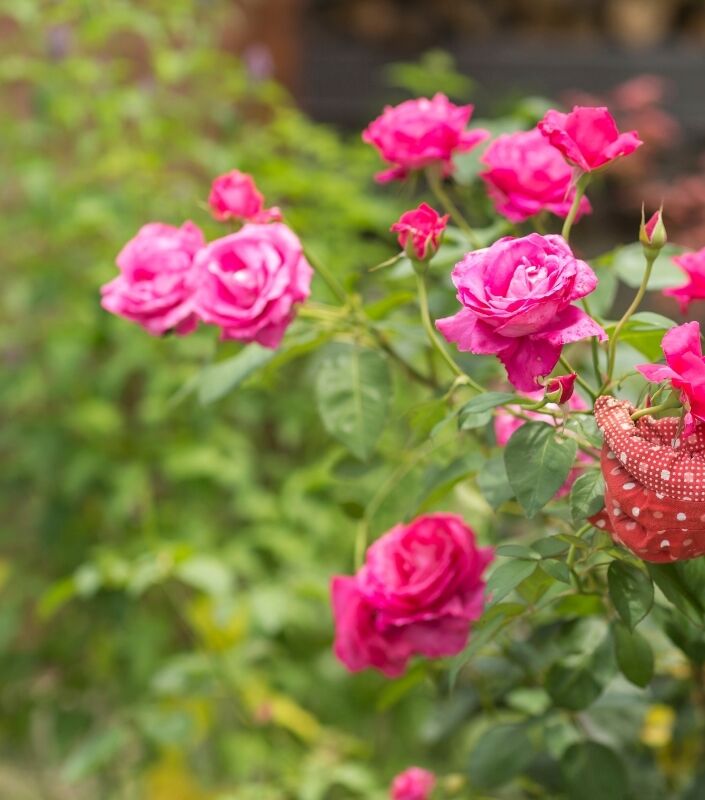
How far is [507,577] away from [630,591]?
6 centimetres

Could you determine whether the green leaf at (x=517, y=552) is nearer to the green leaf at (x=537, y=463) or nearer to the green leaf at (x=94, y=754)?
the green leaf at (x=537, y=463)

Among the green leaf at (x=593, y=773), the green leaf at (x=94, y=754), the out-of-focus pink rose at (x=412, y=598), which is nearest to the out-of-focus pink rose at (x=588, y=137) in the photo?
the out-of-focus pink rose at (x=412, y=598)

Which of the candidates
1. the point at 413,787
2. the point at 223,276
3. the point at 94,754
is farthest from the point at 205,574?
the point at 223,276

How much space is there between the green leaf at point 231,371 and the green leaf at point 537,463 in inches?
9.5

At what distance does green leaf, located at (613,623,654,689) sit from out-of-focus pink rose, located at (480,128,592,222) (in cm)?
26

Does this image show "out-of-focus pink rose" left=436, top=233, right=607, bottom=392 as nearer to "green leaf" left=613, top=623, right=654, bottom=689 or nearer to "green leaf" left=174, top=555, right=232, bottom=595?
"green leaf" left=613, top=623, right=654, bottom=689

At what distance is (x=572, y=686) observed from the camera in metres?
0.75

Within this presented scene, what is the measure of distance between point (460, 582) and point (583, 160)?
0.27m

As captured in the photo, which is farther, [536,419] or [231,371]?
[231,371]

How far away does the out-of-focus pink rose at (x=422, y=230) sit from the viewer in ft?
2.17

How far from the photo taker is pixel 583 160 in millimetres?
623

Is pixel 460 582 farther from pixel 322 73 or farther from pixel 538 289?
pixel 322 73

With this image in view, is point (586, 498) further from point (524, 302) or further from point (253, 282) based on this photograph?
point (253, 282)

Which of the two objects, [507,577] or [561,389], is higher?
[561,389]
